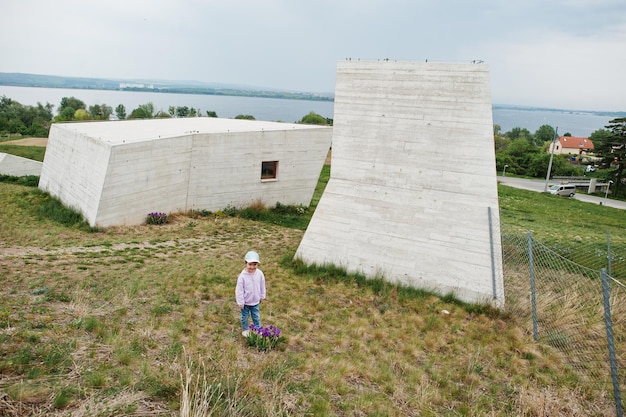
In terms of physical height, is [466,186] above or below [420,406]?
above

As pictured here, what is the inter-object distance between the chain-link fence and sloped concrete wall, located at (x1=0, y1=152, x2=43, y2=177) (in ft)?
82.6

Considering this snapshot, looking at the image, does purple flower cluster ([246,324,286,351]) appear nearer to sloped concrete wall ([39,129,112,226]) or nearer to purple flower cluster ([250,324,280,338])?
purple flower cluster ([250,324,280,338])

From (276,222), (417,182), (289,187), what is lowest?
(276,222)

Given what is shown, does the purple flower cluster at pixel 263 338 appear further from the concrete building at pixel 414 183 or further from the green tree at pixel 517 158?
the green tree at pixel 517 158

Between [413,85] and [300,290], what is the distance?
6.08 metres

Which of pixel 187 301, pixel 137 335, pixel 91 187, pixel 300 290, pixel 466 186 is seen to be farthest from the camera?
pixel 91 187

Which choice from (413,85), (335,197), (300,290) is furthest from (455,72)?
(300,290)

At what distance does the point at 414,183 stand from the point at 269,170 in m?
10.2

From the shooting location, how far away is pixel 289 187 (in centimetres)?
2008

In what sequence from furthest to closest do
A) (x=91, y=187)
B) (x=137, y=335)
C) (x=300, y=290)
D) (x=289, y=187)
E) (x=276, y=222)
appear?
(x=289, y=187) → (x=276, y=222) → (x=91, y=187) → (x=300, y=290) → (x=137, y=335)

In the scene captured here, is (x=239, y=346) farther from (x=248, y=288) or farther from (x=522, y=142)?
(x=522, y=142)

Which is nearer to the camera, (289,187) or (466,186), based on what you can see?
(466,186)

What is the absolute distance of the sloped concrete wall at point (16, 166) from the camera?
23031mm

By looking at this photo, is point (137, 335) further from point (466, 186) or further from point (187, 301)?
point (466, 186)
